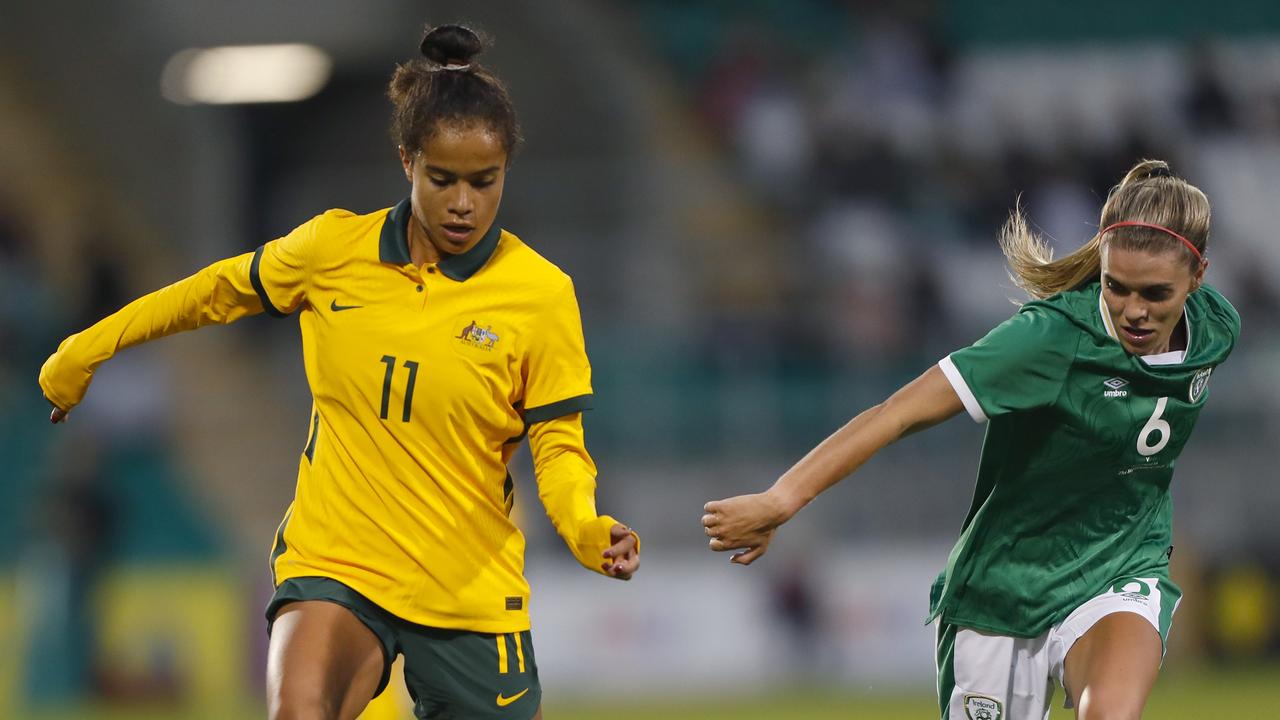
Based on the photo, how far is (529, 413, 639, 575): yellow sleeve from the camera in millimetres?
4586

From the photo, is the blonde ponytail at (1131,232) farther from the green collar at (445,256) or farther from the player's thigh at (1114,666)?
the green collar at (445,256)

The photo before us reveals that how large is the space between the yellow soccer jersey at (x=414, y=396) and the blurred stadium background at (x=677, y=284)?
7.41m

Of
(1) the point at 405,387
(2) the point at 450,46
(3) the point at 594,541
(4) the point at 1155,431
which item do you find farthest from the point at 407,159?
(4) the point at 1155,431

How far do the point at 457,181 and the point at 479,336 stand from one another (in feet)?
1.38

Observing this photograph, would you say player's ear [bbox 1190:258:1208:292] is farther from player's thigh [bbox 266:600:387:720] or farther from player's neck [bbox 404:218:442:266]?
player's thigh [bbox 266:600:387:720]

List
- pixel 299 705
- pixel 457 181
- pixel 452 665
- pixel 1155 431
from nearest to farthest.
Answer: pixel 299 705, pixel 457 181, pixel 452 665, pixel 1155 431

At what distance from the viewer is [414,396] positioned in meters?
4.68

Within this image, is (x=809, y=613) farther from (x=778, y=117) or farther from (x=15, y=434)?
(x=15, y=434)

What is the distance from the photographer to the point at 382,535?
470cm

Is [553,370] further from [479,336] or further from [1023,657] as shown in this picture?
[1023,657]

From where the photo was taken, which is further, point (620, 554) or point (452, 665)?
point (452, 665)

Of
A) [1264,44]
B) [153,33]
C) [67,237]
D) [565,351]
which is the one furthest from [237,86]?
[565,351]

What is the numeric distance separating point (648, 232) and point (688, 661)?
4.27 m

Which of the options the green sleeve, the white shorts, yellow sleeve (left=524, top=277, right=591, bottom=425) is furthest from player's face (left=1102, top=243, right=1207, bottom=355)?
yellow sleeve (left=524, top=277, right=591, bottom=425)
